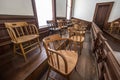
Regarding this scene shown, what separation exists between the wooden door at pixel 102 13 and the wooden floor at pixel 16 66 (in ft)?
18.4

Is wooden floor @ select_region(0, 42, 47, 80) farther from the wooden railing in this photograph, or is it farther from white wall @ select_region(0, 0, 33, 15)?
the wooden railing

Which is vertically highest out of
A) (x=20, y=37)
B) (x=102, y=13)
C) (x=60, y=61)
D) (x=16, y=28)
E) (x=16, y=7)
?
(x=102, y=13)

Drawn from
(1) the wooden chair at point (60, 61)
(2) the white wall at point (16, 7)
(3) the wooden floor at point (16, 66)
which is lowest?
(3) the wooden floor at point (16, 66)

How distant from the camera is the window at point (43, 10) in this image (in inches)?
96.1

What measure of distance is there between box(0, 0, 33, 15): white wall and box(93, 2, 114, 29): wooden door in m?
5.17

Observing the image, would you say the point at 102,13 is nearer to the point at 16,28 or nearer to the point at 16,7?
the point at 16,7

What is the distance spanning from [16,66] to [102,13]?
6.24 metres

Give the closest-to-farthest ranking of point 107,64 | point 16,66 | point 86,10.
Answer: point 107,64 → point 16,66 → point 86,10

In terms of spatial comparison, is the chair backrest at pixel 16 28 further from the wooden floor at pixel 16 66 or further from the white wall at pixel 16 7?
the wooden floor at pixel 16 66

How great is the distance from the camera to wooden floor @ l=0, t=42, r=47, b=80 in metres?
1.00

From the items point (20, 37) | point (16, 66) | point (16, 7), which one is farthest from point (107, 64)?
point (16, 7)

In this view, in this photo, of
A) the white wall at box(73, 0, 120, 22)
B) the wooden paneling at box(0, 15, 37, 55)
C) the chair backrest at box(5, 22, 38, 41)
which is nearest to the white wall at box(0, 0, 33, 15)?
the wooden paneling at box(0, 15, 37, 55)

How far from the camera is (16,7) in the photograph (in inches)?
61.6

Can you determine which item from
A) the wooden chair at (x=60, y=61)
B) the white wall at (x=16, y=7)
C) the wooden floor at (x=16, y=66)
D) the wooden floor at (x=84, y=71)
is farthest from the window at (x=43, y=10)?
the wooden floor at (x=84, y=71)
